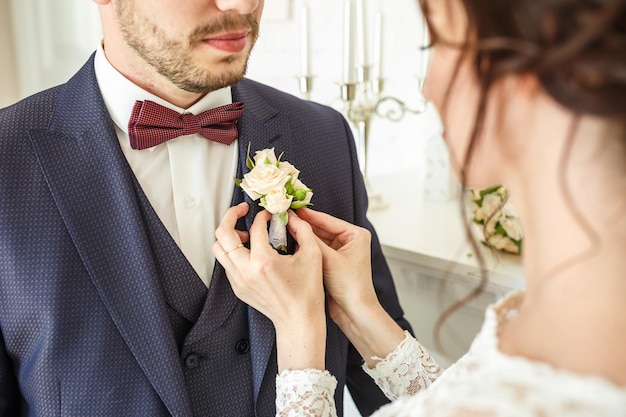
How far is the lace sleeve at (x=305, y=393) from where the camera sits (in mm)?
1047

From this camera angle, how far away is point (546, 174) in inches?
27.8

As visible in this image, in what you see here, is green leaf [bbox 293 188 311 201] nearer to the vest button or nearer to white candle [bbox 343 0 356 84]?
the vest button

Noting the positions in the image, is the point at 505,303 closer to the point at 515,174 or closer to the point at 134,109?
the point at 515,174

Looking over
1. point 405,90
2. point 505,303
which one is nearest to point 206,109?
point 505,303

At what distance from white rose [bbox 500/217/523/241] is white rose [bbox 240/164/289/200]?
849 mm

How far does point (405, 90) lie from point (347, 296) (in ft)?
6.04

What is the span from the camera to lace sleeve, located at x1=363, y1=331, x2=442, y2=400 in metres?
1.21

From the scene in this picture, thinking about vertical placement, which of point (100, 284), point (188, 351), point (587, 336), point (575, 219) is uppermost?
point (575, 219)

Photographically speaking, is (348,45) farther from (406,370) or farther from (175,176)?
(406,370)

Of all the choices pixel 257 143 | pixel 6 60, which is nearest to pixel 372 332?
pixel 257 143

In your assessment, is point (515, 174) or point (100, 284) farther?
point (100, 284)

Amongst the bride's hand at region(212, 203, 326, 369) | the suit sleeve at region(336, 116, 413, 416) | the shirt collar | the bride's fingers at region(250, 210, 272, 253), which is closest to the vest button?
the bride's hand at region(212, 203, 326, 369)

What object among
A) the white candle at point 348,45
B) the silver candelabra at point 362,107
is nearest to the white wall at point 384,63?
the silver candelabra at point 362,107

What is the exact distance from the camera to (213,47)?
4.00 feet
